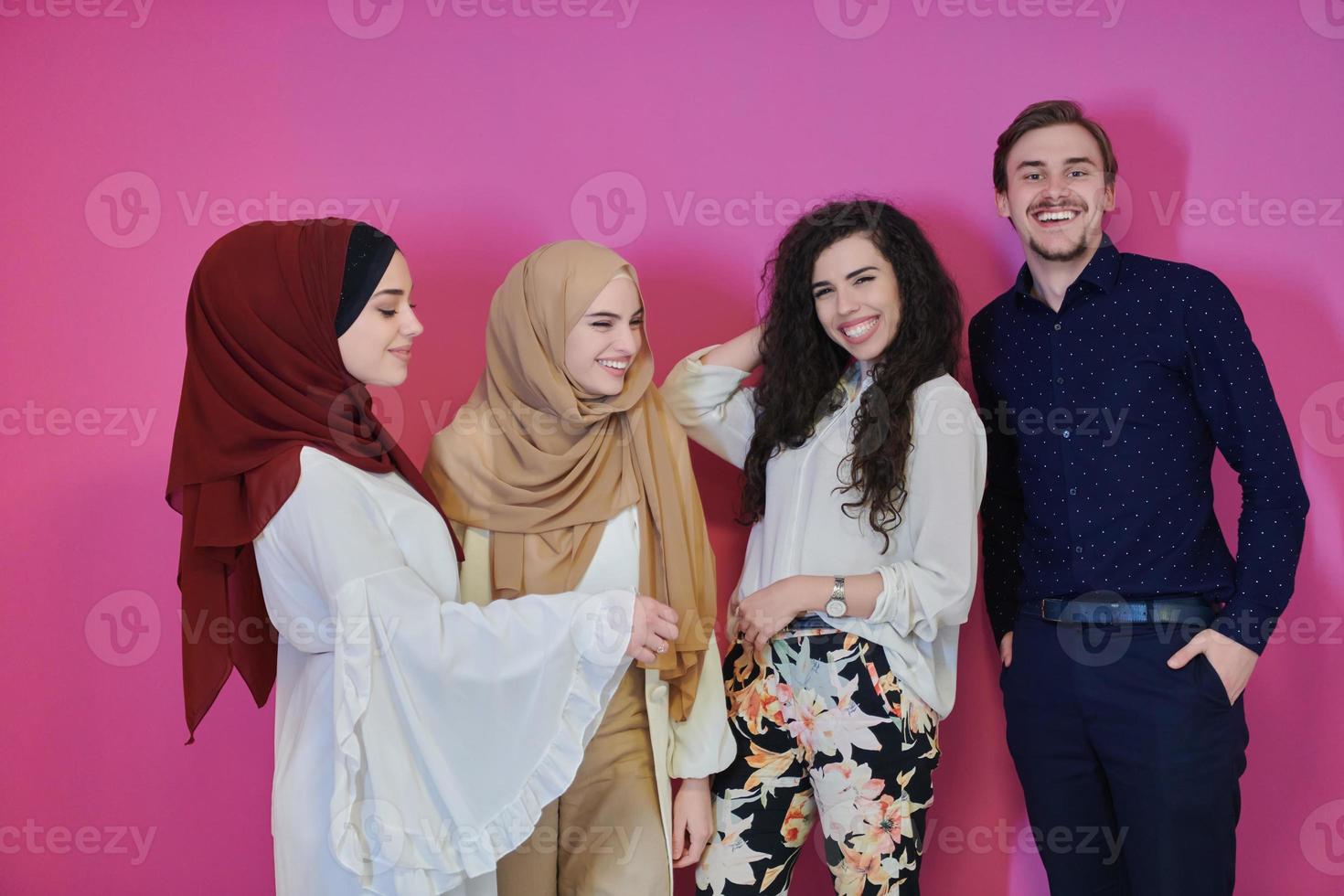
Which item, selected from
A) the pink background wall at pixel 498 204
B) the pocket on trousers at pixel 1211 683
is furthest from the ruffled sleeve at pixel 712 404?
the pocket on trousers at pixel 1211 683

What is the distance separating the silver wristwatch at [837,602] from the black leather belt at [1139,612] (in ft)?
1.69

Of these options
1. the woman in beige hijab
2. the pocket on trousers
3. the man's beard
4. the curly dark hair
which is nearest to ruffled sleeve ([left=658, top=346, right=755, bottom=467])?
the curly dark hair

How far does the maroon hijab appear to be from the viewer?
1.81 metres

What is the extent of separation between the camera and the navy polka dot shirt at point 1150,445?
2.20 metres

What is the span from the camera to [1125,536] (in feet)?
7.32

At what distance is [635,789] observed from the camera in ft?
6.72

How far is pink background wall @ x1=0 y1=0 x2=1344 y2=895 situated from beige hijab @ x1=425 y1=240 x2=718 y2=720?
2.13 ft

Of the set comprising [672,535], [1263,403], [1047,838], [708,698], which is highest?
[1263,403]

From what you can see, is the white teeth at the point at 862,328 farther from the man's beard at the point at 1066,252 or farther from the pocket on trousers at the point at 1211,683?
the pocket on trousers at the point at 1211,683

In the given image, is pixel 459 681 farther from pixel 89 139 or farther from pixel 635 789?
pixel 89 139

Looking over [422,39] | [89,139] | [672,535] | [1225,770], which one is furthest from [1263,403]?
[89,139]

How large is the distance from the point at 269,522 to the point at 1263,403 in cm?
188

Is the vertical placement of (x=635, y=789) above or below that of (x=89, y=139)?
below

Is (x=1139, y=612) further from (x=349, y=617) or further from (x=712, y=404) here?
(x=349, y=617)
